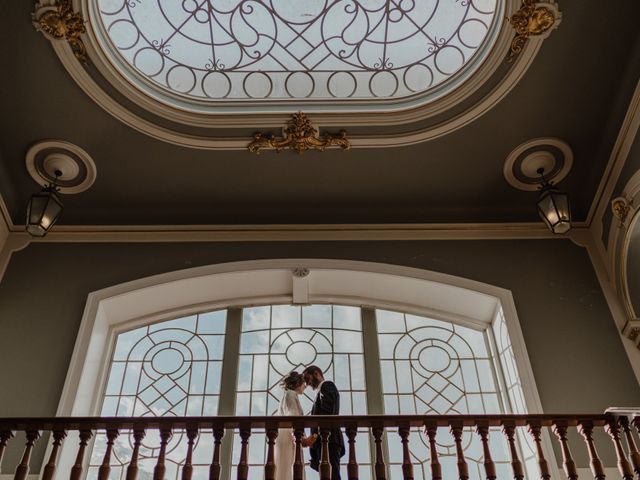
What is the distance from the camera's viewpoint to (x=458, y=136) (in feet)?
21.6

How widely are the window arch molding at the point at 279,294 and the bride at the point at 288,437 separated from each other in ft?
5.38

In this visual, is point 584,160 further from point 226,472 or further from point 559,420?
point 226,472

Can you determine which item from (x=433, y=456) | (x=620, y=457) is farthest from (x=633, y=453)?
(x=433, y=456)

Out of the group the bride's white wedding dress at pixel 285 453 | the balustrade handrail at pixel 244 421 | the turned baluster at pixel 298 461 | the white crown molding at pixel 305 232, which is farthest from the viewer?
the white crown molding at pixel 305 232

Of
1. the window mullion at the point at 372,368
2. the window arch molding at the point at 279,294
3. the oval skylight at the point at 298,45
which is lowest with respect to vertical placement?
the window mullion at the point at 372,368

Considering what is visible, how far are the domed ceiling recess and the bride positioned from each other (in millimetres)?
2619

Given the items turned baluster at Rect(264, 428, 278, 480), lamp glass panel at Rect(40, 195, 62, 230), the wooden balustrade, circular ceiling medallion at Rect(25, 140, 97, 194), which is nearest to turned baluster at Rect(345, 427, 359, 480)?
the wooden balustrade

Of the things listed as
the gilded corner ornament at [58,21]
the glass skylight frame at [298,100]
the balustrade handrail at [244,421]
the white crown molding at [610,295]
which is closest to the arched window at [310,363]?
the white crown molding at [610,295]

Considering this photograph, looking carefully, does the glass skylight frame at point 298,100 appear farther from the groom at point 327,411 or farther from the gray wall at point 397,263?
the groom at point 327,411

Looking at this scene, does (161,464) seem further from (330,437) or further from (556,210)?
(556,210)

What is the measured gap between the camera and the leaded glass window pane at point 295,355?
248 inches

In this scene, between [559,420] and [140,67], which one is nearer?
[559,420]

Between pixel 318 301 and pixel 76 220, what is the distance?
2.84 metres

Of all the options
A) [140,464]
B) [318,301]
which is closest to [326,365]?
[318,301]
